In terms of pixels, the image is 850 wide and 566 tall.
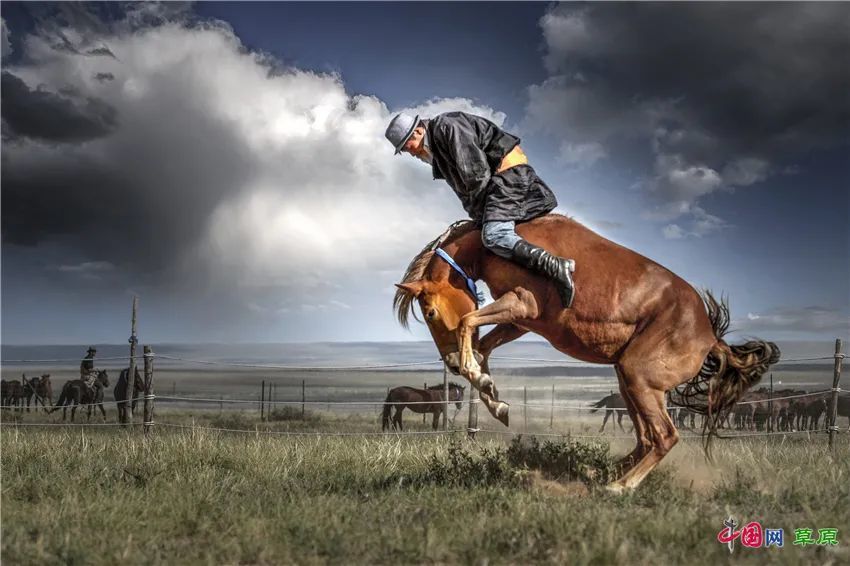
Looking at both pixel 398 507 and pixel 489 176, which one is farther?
pixel 489 176

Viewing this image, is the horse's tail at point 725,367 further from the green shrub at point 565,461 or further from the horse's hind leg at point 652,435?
the green shrub at point 565,461

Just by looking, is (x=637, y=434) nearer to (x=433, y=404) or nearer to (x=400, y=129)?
(x=400, y=129)

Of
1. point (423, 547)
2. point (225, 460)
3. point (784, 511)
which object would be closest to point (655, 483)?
point (784, 511)

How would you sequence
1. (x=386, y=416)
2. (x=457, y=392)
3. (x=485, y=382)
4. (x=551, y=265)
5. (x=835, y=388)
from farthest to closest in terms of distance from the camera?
(x=386, y=416) < (x=457, y=392) < (x=835, y=388) < (x=551, y=265) < (x=485, y=382)

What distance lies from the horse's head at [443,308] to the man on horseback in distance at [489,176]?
0.45 metres

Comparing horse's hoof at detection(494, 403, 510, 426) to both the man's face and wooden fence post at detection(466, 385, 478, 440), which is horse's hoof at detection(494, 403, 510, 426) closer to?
the man's face

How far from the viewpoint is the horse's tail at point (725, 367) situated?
221 inches

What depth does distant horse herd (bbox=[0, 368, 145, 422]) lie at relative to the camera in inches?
599

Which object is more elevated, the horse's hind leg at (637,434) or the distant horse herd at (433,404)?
the horse's hind leg at (637,434)

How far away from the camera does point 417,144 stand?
18.2 feet

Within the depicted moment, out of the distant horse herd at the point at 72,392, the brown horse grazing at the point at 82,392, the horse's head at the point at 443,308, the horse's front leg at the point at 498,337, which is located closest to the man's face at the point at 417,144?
the horse's head at the point at 443,308

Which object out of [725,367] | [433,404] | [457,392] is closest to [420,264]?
[725,367]

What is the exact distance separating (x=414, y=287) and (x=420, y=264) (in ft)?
0.98

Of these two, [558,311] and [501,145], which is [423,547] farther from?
[501,145]
